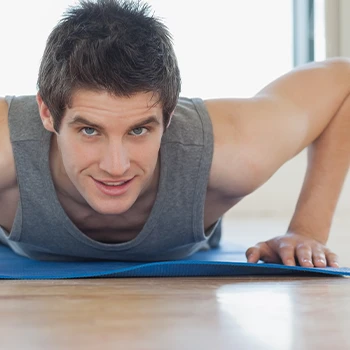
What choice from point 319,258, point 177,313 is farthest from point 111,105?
point 319,258

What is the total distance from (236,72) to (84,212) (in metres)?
2.23

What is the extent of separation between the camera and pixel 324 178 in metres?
1.89

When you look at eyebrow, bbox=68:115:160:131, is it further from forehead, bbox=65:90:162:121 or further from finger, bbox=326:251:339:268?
finger, bbox=326:251:339:268

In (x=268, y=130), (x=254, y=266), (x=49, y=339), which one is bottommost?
(x=254, y=266)

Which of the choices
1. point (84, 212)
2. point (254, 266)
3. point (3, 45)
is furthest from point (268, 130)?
point (3, 45)

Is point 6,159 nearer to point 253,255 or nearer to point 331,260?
point 253,255

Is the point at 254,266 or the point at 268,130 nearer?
the point at 254,266

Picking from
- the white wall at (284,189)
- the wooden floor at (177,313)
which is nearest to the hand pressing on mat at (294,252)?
the wooden floor at (177,313)

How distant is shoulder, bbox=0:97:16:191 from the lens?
1692mm

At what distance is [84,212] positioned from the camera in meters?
1.80

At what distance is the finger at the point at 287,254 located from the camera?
5.48 feet

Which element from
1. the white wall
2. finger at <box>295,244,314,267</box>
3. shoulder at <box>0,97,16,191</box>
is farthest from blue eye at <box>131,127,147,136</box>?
the white wall

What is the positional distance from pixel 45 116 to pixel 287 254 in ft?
2.00

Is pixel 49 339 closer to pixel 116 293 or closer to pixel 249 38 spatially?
pixel 116 293
